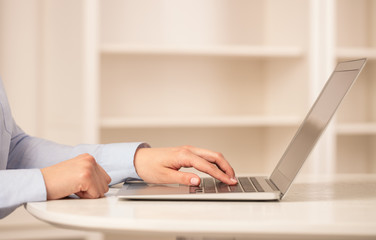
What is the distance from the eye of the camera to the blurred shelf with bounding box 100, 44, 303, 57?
234 cm

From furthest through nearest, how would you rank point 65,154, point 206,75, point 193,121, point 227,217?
point 206,75 → point 193,121 → point 65,154 → point 227,217

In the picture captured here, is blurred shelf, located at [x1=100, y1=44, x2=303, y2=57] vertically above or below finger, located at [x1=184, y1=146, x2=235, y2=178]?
above

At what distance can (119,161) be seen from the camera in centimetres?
117

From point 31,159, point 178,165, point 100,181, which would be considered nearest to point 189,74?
point 31,159

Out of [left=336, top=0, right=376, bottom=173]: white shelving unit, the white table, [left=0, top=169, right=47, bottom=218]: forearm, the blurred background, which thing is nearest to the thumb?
the white table

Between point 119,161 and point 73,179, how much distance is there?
24cm

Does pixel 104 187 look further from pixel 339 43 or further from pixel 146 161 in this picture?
pixel 339 43

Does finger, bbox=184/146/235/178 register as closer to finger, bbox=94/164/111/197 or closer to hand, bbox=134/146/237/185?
hand, bbox=134/146/237/185

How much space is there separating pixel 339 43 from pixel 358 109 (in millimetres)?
324

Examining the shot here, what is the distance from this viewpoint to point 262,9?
2.81 m

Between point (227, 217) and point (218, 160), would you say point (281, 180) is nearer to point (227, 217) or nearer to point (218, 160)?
point (218, 160)

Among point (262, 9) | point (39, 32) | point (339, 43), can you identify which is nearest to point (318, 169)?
point (339, 43)

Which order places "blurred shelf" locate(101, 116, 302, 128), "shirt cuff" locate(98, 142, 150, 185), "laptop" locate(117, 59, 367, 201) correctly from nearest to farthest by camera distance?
"laptop" locate(117, 59, 367, 201)
"shirt cuff" locate(98, 142, 150, 185)
"blurred shelf" locate(101, 116, 302, 128)

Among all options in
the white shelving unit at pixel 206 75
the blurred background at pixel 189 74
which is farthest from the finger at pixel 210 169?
the white shelving unit at pixel 206 75
